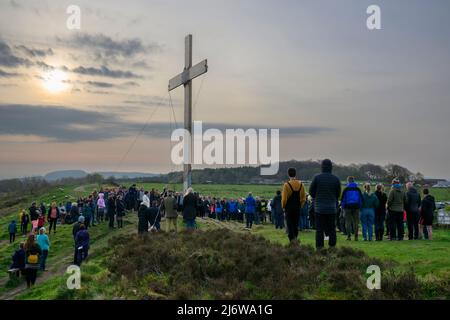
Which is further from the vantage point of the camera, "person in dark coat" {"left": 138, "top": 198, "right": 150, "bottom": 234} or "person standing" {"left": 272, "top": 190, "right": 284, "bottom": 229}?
"person standing" {"left": 272, "top": 190, "right": 284, "bottom": 229}

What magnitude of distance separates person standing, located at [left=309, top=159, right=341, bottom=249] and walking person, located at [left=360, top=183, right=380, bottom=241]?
4341mm

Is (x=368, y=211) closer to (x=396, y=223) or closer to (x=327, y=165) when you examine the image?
(x=396, y=223)

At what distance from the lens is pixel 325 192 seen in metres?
12.1

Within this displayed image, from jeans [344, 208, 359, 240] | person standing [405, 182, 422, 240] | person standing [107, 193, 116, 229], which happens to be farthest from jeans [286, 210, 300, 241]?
person standing [107, 193, 116, 229]

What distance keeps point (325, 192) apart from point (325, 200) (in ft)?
0.65

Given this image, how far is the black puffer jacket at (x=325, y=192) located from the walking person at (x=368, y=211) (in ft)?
14.5

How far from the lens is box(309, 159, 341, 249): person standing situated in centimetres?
1200

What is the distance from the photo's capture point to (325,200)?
12.0 metres

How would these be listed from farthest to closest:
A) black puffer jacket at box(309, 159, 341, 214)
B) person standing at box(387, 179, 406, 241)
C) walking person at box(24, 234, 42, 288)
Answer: walking person at box(24, 234, 42, 288) < person standing at box(387, 179, 406, 241) < black puffer jacket at box(309, 159, 341, 214)

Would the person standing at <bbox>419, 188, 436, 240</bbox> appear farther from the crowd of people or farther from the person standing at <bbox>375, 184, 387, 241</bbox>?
the person standing at <bbox>375, 184, 387, 241</bbox>

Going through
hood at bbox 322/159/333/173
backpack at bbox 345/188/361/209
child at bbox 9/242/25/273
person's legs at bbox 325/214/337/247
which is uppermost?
hood at bbox 322/159/333/173

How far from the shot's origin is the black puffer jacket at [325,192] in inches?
472
